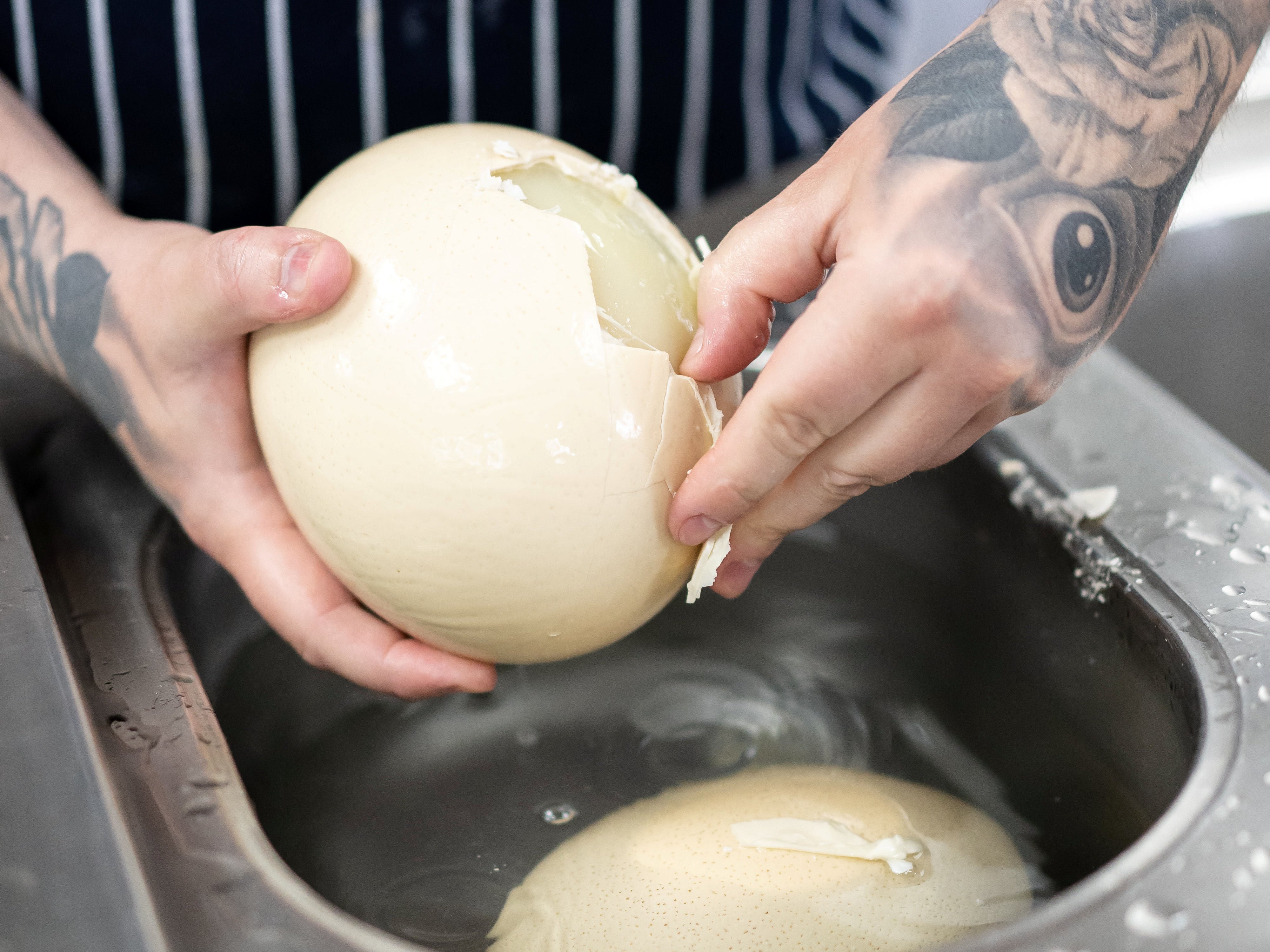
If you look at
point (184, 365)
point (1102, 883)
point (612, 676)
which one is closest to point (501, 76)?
point (184, 365)

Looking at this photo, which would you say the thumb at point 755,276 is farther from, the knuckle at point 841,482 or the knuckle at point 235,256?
the knuckle at point 235,256

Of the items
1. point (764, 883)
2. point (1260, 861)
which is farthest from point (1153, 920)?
point (764, 883)

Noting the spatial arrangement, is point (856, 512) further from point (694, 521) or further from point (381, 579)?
point (381, 579)

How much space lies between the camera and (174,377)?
0.76 meters

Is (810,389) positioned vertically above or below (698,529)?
above

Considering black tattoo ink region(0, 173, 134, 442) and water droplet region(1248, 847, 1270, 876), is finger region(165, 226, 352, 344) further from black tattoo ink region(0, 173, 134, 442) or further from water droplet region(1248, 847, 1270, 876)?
water droplet region(1248, 847, 1270, 876)

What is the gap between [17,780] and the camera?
1.75ft

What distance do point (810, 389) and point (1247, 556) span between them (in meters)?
0.40

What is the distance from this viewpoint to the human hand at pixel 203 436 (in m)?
0.75

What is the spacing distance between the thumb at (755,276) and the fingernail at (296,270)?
234 millimetres

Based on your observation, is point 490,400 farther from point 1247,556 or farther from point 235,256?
point 1247,556

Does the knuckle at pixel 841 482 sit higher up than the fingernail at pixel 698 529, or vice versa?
the knuckle at pixel 841 482

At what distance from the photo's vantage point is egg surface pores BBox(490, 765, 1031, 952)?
0.65 metres

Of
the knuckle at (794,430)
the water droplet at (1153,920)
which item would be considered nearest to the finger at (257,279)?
the knuckle at (794,430)
